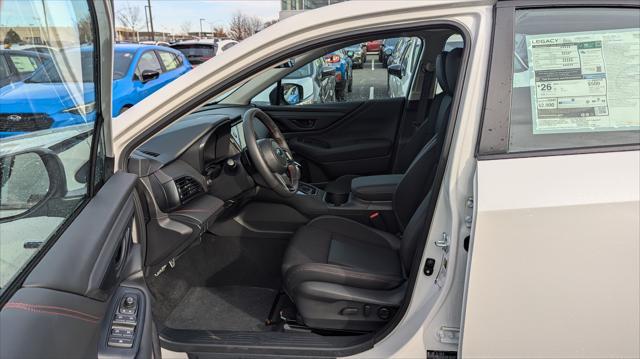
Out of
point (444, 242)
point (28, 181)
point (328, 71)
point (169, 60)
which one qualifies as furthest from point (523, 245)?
point (169, 60)

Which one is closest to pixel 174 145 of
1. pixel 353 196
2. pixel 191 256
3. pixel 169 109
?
pixel 169 109

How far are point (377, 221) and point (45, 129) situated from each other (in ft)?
6.14

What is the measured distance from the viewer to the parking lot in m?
6.11

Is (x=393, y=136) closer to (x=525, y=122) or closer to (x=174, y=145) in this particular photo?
(x=174, y=145)

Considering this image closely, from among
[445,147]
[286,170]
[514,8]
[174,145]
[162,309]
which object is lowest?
[162,309]

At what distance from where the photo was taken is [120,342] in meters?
0.99

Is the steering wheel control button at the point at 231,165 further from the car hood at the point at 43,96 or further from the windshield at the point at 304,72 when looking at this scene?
the windshield at the point at 304,72

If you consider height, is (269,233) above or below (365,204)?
below

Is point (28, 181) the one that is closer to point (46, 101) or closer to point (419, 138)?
point (46, 101)

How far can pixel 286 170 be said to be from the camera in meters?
2.30

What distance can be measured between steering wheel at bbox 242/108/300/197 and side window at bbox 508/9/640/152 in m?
1.12

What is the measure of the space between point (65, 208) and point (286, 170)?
130 centimetres

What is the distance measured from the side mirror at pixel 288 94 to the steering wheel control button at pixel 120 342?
321 cm

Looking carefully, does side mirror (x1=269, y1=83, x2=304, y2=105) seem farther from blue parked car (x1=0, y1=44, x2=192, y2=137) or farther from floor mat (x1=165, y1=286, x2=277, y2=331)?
blue parked car (x1=0, y1=44, x2=192, y2=137)
